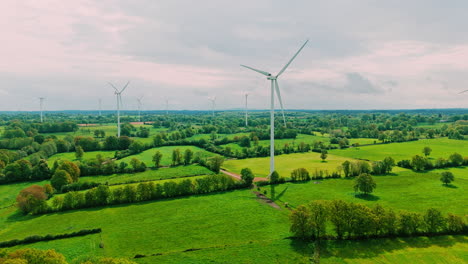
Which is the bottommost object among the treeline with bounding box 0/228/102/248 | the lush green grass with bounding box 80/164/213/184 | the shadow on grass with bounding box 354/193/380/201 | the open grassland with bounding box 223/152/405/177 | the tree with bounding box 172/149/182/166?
the treeline with bounding box 0/228/102/248

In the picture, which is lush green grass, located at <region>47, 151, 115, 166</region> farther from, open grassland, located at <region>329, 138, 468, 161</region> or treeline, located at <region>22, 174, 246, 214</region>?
open grassland, located at <region>329, 138, 468, 161</region>

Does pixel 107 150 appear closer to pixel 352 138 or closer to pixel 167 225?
pixel 167 225

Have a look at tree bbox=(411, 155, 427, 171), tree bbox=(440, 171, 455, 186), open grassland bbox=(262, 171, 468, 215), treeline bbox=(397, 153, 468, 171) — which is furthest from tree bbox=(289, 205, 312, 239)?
treeline bbox=(397, 153, 468, 171)

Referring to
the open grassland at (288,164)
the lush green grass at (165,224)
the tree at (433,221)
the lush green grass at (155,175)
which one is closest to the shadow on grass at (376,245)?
the tree at (433,221)

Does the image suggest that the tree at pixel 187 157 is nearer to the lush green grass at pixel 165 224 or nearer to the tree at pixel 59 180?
the lush green grass at pixel 165 224

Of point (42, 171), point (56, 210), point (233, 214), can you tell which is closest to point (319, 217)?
point (233, 214)

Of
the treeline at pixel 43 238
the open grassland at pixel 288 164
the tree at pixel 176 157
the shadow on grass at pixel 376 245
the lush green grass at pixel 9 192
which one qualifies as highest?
the tree at pixel 176 157
